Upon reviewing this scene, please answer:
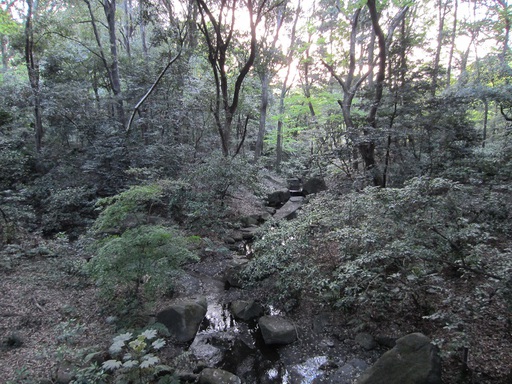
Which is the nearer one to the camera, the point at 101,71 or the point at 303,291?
the point at 303,291

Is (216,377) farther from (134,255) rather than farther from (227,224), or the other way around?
(227,224)

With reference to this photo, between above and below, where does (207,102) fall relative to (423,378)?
above

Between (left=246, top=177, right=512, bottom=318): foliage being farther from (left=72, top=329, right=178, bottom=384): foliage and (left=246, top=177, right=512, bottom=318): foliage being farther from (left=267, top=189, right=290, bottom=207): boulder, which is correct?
(left=267, top=189, right=290, bottom=207): boulder

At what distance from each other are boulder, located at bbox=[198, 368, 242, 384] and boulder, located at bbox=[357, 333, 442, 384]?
1640 mm

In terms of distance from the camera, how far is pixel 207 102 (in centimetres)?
1168

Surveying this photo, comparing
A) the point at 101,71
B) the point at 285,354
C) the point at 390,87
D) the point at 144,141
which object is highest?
the point at 101,71

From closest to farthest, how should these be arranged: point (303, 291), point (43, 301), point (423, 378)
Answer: point (423, 378)
point (43, 301)
point (303, 291)

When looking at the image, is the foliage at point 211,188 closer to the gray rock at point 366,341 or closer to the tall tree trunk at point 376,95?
the tall tree trunk at point 376,95

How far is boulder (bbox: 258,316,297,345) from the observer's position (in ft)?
14.8

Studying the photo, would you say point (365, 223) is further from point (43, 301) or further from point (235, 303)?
point (43, 301)

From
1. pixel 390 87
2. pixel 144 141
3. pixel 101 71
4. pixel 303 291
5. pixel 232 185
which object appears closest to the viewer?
pixel 303 291

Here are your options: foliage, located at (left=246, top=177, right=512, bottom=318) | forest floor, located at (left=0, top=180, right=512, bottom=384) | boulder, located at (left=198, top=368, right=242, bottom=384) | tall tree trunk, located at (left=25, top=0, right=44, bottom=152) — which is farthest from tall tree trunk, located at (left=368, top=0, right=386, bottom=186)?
tall tree trunk, located at (left=25, top=0, right=44, bottom=152)

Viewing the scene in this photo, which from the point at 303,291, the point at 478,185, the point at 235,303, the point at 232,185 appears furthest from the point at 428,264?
the point at 232,185

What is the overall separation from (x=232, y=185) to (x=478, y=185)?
6.82 metres
